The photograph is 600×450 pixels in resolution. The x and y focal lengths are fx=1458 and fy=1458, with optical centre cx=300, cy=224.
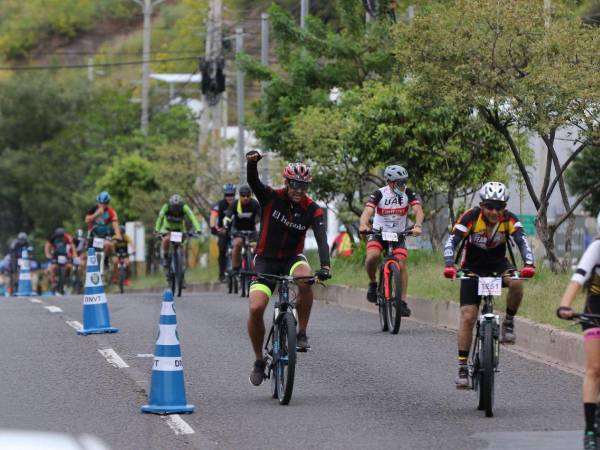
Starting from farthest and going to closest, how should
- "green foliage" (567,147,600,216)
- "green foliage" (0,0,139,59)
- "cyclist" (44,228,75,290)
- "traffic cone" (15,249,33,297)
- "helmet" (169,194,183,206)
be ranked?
"green foliage" (0,0,139,59)
"green foliage" (567,147,600,216)
"cyclist" (44,228,75,290)
"traffic cone" (15,249,33,297)
"helmet" (169,194,183,206)

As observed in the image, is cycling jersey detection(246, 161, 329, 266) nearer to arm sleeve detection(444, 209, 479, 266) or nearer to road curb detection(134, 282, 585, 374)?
arm sleeve detection(444, 209, 479, 266)

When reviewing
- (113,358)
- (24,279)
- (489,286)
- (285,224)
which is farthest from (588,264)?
(24,279)

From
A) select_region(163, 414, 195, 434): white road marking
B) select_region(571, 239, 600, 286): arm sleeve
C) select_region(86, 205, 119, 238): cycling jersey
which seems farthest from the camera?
select_region(86, 205, 119, 238): cycling jersey

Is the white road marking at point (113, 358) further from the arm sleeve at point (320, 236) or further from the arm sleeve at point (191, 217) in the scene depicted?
the arm sleeve at point (191, 217)

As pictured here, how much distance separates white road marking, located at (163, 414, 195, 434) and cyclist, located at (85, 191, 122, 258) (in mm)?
16621

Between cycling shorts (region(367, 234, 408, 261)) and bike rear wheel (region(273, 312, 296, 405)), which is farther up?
cycling shorts (region(367, 234, 408, 261))

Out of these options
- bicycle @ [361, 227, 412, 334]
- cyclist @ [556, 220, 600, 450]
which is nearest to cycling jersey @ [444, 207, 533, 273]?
cyclist @ [556, 220, 600, 450]

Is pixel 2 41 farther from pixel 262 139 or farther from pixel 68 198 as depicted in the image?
pixel 262 139

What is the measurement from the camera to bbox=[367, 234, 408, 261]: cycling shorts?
59.6 ft

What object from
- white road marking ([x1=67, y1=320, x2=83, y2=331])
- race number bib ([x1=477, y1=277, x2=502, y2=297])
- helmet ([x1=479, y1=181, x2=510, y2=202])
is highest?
helmet ([x1=479, y1=181, x2=510, y2=202])

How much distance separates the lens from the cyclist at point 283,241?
1252cm

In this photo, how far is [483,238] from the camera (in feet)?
40.1

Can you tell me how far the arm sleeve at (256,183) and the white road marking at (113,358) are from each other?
3268 mm

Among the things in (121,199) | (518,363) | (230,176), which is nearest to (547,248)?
(518,363)
